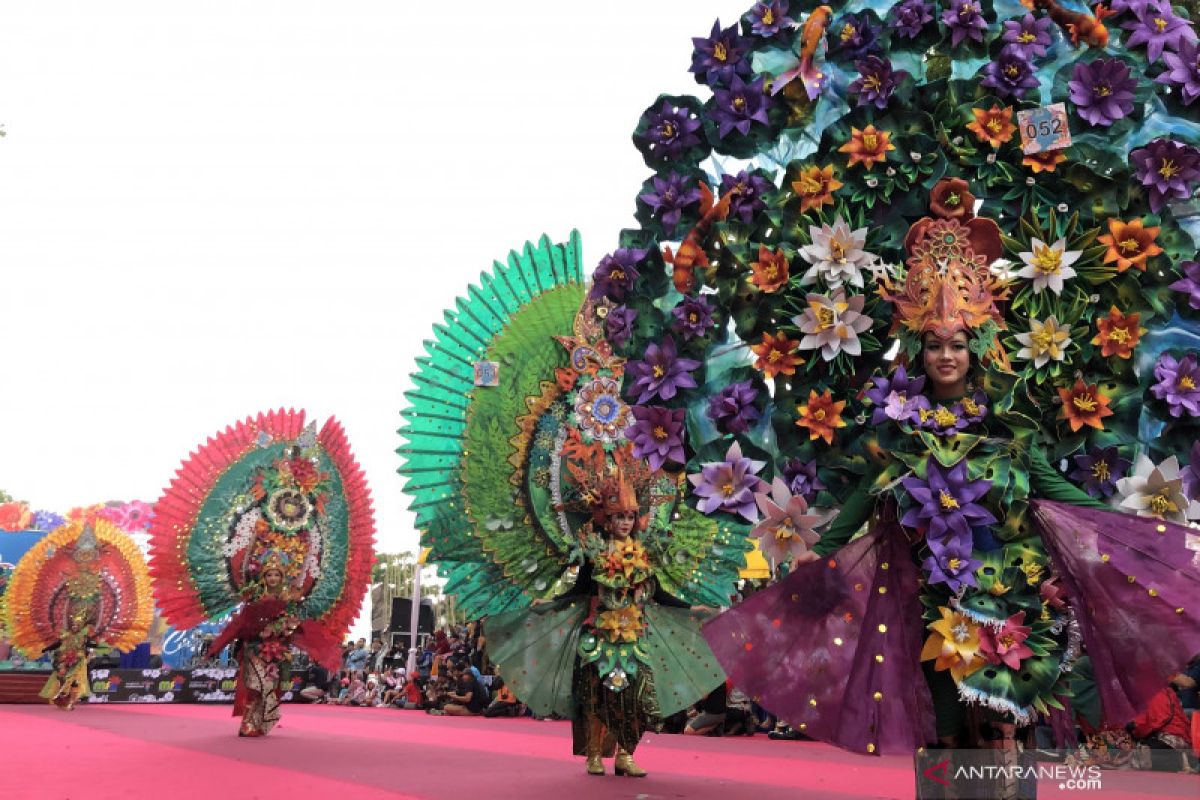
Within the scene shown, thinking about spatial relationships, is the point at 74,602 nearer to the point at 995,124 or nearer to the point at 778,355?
the point at 778,355

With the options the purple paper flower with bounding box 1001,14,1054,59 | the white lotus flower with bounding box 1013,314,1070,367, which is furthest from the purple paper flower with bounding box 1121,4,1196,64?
the white lotus flower with bounding box 1013,314,1070,367

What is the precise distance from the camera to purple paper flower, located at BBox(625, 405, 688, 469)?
12.0 ft

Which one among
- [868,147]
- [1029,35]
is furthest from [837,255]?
[1029,35]

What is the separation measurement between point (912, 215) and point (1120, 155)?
0.65 m

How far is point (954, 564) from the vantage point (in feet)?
9.92

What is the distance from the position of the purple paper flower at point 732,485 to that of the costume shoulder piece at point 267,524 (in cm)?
623

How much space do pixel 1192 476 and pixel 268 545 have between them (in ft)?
24.7

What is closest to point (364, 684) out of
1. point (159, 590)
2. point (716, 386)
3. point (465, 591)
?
point (159, 590)

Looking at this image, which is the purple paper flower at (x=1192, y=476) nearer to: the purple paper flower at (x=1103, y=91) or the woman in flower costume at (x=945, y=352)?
the woman in flower costume at (x=945, y=352)

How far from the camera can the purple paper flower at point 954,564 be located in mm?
3016

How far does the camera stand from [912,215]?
3.50m

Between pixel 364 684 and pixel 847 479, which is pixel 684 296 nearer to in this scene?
→ pixel 847 479

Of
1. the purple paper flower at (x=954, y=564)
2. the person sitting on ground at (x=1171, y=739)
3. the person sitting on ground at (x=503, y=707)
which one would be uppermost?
the purple paper flower at (x=954, y=564)

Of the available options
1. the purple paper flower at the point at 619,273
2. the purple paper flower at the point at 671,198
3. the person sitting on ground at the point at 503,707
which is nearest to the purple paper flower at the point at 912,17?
the purple paper flower at the point at 671,198
